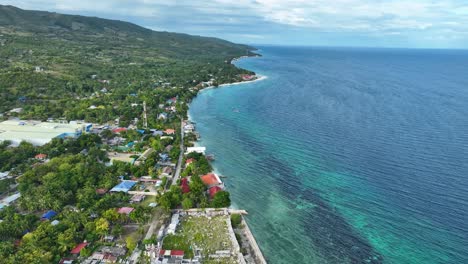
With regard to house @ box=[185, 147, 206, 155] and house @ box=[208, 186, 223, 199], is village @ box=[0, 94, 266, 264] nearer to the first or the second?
house @ box=[185, 147, 206, 155]

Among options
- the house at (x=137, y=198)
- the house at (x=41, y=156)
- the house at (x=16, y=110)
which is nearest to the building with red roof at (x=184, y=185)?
the house at (x=137, y=198)

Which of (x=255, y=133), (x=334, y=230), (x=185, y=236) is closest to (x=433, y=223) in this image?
(x=334, y=230)

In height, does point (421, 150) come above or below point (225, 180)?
above

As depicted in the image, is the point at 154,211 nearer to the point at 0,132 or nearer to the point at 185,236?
the point at 185,236

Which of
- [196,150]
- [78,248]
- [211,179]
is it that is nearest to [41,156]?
[196,150]

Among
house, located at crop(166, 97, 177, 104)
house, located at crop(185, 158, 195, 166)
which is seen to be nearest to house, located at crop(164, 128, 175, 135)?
house, located at crop(185, 158, 195, 166)

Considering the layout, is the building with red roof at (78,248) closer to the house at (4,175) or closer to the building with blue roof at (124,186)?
the building with blue roof at (124,186)

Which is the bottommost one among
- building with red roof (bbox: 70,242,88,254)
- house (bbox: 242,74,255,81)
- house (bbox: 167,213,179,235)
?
building with red roof (bbox: 70,242,88,254)
